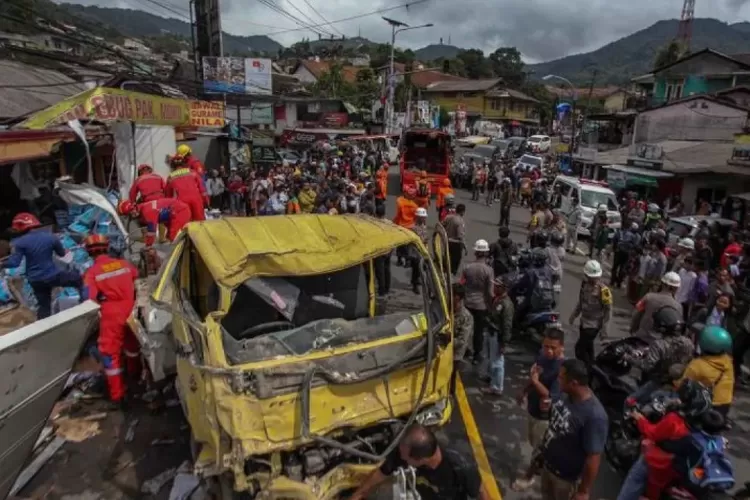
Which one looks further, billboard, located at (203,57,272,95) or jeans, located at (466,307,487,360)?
billboard, located at (203,57,272,95)

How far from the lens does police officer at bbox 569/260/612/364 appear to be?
626 cm

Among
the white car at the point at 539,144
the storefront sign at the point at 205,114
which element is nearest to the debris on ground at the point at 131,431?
the storefront sign at the point at 205,114

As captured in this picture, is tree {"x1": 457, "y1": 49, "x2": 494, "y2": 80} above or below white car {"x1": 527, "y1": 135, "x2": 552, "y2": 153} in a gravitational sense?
above

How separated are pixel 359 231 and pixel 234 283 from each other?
1.26 metres

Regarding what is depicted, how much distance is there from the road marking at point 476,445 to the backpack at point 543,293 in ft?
4.75

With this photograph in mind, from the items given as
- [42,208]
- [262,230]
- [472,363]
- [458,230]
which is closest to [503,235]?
[458,230]

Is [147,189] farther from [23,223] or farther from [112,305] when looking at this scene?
[112,305]

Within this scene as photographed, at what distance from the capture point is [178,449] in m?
5.09

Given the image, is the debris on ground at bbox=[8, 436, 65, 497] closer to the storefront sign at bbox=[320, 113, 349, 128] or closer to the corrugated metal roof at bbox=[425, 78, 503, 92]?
the storefront sign at bbox=[320, 113, 349, 128]

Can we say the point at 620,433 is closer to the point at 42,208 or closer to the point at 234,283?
the point at 234,283

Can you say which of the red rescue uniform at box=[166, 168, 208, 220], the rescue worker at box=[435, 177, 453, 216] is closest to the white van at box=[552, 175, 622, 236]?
the rescue worker at box=[435, 177, 453, 216]

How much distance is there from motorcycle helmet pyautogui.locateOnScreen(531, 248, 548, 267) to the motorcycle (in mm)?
1417

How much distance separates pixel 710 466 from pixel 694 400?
405mm

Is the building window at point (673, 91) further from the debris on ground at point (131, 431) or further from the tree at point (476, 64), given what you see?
the tree at point (476, 64)
